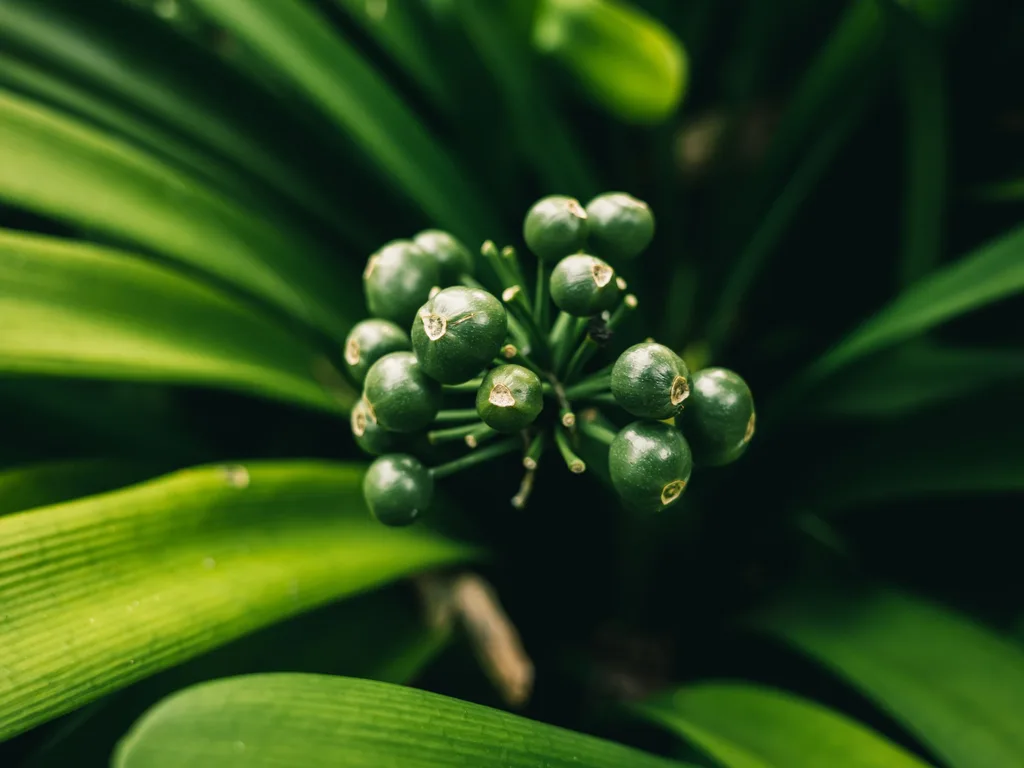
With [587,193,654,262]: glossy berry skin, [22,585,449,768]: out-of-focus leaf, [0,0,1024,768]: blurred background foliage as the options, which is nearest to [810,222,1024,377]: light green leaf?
[0,0,1024,768]: blurred background foliage

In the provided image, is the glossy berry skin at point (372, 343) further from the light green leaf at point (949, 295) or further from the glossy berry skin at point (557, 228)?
the light green leaf at point (949, 295)

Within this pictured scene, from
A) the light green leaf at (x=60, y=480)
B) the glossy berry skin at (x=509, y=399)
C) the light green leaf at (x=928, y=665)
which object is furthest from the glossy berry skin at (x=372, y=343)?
the light green leaf at (x=928, y=665)

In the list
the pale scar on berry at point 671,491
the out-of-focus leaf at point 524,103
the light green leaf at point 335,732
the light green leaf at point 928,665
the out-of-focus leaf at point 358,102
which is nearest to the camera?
the light green leaf at point 335,732

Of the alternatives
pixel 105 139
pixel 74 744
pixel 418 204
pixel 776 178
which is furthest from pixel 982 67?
pixel 74 744

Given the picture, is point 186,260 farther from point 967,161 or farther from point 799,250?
point 967,161

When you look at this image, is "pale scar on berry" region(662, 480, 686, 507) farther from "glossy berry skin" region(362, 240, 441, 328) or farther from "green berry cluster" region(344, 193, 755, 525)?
"glossy berry skin" region(362, 240, 441, 328)

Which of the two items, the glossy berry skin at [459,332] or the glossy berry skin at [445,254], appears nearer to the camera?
the glossy berry skin at [459,332]

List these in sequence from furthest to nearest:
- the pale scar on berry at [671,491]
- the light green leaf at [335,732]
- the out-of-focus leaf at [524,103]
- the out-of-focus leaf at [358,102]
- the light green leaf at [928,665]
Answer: the out-of-focus leaf at [524,103] → the out-of-focus leaf at [358,102] → the light green leaf at [928,665] → the pale scar on berry at [671,491] → the light green leaf at [335,732]
